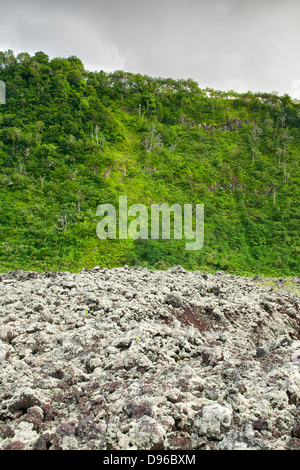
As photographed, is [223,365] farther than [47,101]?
No

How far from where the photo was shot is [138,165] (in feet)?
122

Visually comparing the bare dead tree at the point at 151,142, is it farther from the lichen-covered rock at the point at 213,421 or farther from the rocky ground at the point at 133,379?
the lichen-covered rock at the point at 213,421

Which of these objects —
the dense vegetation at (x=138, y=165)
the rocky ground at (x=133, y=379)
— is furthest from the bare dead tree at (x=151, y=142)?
the rocky ground at (x=133, y=379)

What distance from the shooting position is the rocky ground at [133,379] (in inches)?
113

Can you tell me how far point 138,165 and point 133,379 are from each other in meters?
35.0

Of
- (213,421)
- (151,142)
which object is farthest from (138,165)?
(213,421)

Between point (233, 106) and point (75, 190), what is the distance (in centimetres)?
3779

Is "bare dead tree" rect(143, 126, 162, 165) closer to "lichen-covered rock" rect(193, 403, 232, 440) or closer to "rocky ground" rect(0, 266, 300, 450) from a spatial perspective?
"rocky ground" rect(0, 266, 300, 450)

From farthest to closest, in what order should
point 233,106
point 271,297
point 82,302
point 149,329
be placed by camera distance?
1. point 233,106
2. point 271,297
3. point 82,302
4. point 149,329

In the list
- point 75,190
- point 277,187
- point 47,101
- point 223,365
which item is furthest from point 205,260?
point 47,101

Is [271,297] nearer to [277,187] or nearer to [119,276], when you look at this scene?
[119,276]

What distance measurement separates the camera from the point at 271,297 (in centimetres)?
1067

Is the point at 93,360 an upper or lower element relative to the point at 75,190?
lower

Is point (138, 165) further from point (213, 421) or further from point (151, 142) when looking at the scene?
point (213, 421)
